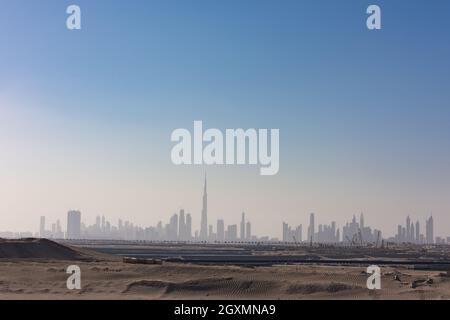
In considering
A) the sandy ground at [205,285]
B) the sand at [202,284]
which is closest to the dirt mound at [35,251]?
the sand at [202,284]

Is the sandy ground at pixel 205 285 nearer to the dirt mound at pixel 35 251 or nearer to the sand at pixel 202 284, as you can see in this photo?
the sand at pixel 202 284

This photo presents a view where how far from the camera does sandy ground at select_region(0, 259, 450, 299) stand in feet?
169

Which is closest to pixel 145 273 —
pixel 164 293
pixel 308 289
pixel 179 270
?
pixel 179 270

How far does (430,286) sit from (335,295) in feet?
36.6

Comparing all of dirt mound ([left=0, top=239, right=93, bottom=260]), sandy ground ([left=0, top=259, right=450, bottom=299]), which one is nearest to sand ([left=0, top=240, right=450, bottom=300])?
sandy ground ([left=0, top=259, right=450, bottom=299])

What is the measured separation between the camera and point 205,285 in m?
55.6

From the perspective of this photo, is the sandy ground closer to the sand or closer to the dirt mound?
the sand

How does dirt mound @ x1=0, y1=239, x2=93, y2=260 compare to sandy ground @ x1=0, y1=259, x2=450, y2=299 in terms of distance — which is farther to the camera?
dirt mound @ x1=0, y1=239, x2=93, y2=260

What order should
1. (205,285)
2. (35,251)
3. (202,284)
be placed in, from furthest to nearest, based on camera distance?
(35,251)
(202,284)
(205,285)

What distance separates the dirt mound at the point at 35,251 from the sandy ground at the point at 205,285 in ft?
99.1

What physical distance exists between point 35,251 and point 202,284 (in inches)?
2040

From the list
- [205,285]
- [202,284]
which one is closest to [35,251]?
[202,284]

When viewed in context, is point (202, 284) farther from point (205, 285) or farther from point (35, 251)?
point (35, 251)

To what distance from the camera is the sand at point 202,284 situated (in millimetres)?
51625
